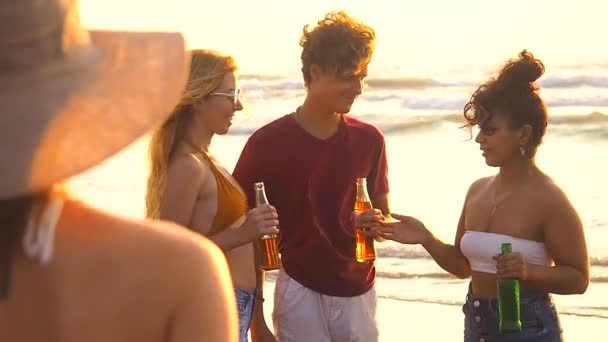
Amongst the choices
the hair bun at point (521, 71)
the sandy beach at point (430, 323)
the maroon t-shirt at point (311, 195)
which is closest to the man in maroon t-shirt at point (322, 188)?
the maroon t-shirt at point (311, 195)

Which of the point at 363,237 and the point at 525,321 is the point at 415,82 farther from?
the point at 525,321

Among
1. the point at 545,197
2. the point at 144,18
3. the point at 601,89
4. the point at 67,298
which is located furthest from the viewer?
the point at 144,18

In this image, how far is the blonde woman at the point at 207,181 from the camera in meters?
5.37

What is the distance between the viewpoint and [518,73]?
5.21 meters

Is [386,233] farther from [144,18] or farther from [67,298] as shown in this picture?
[144,18]

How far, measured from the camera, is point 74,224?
1.71 meters

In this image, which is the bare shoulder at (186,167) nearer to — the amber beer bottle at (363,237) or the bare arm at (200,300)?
the amber beer bottle at (363,237)

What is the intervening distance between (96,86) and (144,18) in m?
29.0

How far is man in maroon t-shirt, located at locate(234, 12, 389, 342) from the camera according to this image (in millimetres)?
5953

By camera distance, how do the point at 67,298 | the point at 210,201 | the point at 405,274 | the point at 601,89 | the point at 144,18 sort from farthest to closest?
the point at 144,18
the point at 601,89
the point at 405,274
the point at 210,201
the point at 67,298

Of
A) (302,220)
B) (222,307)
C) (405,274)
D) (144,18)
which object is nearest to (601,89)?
(144,18)

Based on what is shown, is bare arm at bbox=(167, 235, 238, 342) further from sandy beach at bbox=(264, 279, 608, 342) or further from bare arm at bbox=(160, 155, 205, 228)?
sandy beach at bbox=(264, 279, 608, 342)

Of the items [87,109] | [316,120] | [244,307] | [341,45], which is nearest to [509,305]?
[244,307]

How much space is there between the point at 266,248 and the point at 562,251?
1326 millimetres
